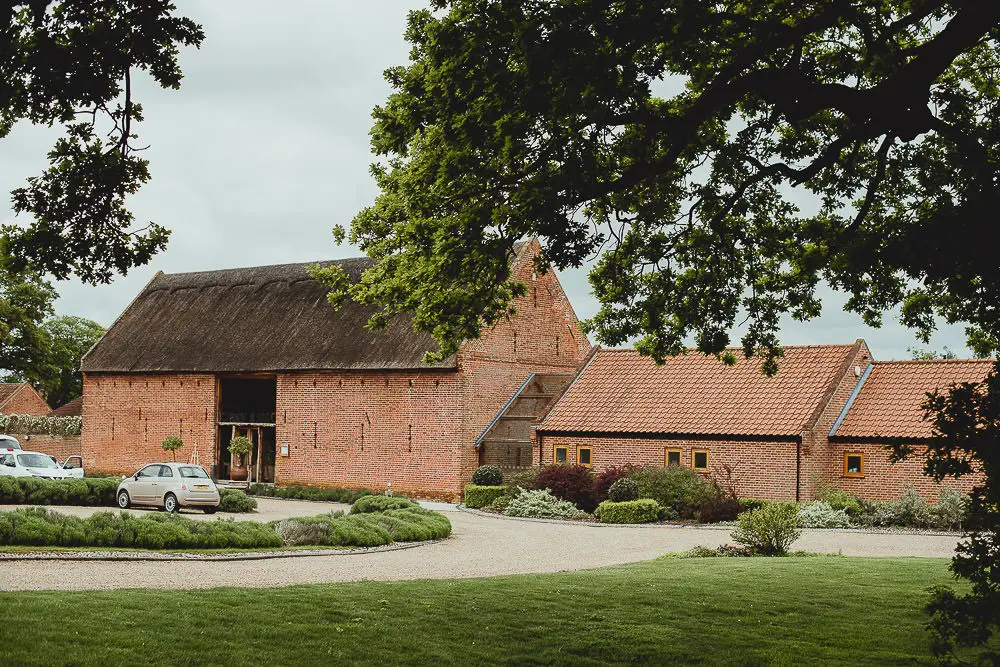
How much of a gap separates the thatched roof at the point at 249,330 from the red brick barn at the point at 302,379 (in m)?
0.06

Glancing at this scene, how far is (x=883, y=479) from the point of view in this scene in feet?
100

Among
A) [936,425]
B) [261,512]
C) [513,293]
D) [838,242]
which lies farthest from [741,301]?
[261,512]

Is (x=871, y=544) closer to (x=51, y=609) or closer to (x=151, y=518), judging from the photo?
(x=151, y=518)

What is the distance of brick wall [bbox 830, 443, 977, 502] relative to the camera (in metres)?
29.5

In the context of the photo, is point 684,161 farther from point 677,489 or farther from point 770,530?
point 677,489

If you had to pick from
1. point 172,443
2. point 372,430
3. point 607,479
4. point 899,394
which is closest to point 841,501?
point 899,394

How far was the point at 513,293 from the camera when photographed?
43.5ft

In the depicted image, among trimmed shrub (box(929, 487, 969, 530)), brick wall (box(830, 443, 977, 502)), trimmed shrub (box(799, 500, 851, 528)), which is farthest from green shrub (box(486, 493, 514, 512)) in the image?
trimmed shrub (box(929, 487, 969, 530))

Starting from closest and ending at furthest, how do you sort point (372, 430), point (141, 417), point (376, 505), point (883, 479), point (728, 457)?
point (376, 505) → point (883, 479) → point (728, 457) → point (372, 430) → point (141, 417)

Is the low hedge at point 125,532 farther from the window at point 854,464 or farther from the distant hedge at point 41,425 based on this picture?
the distant hedge at point 41,425

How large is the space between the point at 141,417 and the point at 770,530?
108 ft

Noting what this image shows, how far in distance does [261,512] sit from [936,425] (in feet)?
82.3

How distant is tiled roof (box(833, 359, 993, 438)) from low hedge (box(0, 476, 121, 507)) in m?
21.5

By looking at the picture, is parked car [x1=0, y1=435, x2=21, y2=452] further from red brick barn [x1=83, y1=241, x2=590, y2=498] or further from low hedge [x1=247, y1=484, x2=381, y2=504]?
low hedge [x1=247, y1=484, x2=381, y2=504]
